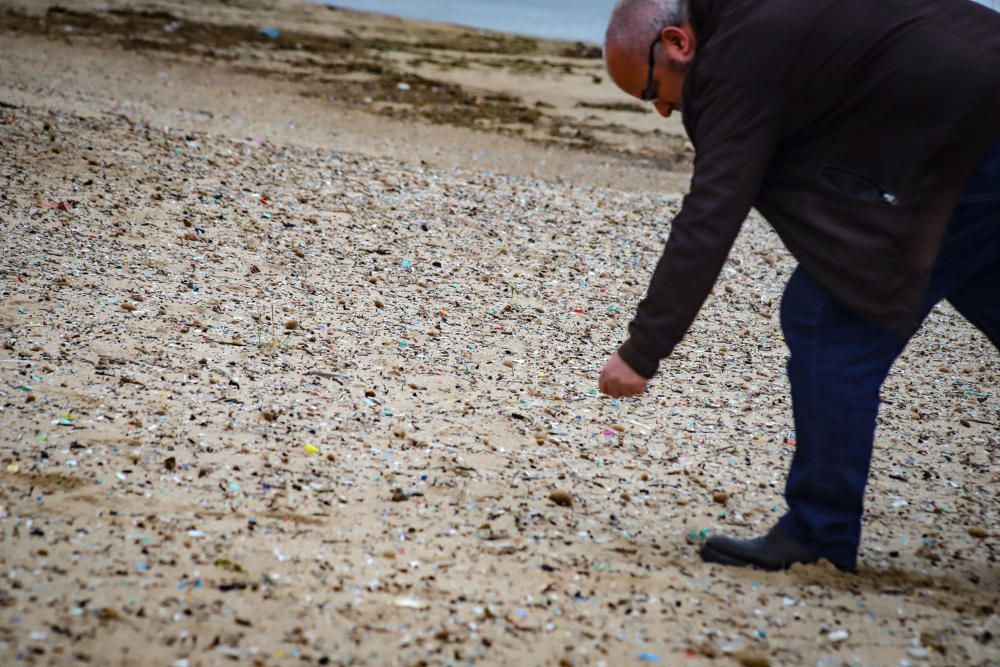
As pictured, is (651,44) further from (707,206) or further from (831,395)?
(831,395)

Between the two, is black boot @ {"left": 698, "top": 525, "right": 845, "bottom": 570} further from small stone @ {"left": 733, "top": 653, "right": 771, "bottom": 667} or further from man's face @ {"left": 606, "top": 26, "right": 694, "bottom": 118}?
man's face @ {"left": 606, "top": 26, "right": 694, "bottom": 118}

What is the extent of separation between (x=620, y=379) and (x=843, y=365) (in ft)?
1.75

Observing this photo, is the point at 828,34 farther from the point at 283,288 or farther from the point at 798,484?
the point at 283,288

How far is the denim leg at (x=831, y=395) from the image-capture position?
2.54 meters

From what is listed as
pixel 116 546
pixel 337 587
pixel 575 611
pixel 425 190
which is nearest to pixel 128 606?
pixel 116 546

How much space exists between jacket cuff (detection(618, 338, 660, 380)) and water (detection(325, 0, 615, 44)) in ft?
42.3

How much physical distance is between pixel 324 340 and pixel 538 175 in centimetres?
411

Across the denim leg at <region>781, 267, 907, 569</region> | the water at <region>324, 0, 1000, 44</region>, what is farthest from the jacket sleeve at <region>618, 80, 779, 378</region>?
the water at <region>324, 0, 1000, 44</region>

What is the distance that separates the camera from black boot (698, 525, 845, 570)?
2.78m

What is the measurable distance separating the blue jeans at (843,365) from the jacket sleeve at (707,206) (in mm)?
282

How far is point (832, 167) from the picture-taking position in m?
2.41

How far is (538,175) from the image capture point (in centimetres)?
808

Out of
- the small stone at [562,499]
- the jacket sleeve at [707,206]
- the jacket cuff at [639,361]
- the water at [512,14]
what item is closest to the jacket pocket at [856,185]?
the jacket sleeve at [707,206]

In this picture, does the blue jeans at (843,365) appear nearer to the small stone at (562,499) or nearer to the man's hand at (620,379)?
the man's hand at (620,379)
